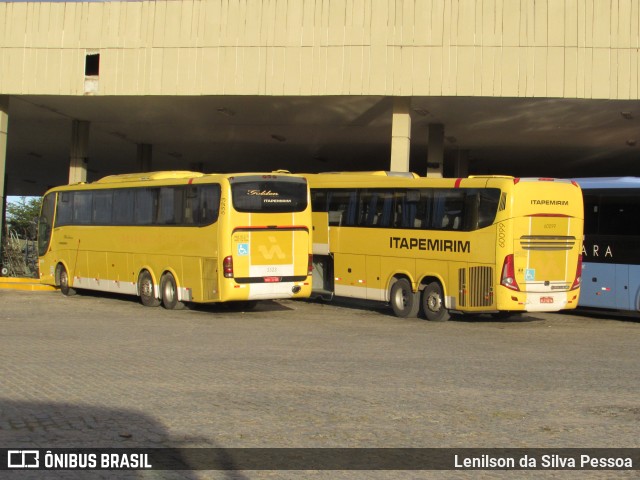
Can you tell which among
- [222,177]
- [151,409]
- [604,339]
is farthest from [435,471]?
[222,177]

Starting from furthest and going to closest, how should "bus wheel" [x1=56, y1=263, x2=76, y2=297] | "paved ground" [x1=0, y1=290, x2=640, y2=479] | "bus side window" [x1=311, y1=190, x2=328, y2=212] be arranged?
"bus wheel" [x1=56, y1=263, x2=76, y2=297]
"bus side window" [x1=311, y1=190, x2=328, y2=212]
"paved ground" [x1=0, y1=290, x2=640, y2=479]

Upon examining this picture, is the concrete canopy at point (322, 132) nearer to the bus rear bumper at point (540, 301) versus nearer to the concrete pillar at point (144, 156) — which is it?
the concrete pillar at point (144, 156)

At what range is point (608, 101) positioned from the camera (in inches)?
989

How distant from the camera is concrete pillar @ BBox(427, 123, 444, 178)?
30.7 m

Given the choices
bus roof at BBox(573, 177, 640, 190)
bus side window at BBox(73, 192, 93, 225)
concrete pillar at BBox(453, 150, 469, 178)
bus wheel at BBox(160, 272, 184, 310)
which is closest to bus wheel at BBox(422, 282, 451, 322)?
bus roof at BBox(573, 177, 640, 190)

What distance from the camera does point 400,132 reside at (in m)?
26.3

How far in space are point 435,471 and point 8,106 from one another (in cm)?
2612

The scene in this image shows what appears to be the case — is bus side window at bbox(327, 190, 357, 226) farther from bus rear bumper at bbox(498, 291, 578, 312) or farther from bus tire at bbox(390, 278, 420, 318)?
bus rear bumper at bbox(498, 291, 578, 312)

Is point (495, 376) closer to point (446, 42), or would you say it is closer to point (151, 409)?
point (151, 409)

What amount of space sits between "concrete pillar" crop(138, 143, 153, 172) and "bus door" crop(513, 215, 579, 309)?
24.8 metres

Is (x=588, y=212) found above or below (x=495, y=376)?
above

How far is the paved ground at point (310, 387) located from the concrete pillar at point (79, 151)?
1621 cm

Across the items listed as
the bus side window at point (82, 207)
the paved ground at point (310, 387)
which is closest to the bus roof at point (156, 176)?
the bus side window at point (82, 207)

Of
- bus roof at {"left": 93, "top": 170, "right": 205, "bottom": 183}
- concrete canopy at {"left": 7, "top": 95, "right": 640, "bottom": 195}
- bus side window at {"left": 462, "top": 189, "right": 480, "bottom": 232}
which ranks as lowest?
bus side window at {"left": 462, "top": 189, "right": 480, "bottom": 232}
